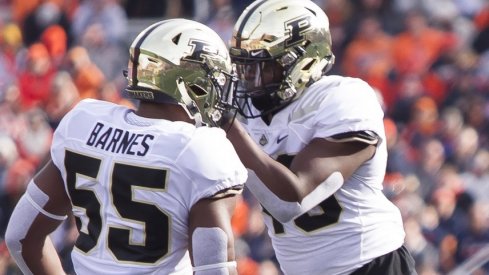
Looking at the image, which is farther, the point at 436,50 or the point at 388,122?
the point at 436,50

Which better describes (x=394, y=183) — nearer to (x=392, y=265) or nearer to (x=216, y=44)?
(x=392, y=265)

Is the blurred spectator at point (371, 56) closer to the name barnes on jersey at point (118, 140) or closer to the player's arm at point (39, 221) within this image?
the player's arm at point (39, 221)

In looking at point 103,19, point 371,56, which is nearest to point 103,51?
point 103,19

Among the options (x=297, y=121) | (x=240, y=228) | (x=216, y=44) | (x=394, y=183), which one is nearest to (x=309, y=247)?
(x=297, y=121)

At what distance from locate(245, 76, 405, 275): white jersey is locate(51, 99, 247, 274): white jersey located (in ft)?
2.55

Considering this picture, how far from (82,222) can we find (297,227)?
960 mm

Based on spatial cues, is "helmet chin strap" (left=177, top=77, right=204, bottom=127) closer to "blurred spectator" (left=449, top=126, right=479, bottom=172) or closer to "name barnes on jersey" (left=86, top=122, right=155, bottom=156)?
"name barnes on jersey" (left=86, top=122, right=155, bottom=156)

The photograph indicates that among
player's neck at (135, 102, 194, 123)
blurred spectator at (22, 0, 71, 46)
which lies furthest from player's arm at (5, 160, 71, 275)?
blurred spectator at (22, 0, 71, 46)

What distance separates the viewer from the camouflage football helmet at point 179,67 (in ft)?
13.2

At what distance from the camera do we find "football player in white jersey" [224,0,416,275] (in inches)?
179

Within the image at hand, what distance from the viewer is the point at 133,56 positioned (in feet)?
13.4

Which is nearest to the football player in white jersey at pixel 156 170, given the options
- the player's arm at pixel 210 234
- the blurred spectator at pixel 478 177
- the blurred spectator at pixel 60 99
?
the player's arm at pixel 210 234

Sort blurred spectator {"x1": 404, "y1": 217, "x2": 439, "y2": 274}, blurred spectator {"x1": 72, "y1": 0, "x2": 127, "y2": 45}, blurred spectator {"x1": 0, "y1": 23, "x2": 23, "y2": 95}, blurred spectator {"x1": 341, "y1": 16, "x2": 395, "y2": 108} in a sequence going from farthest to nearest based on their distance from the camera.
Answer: blurred spectator {"x1": 72, "y1": 0, "x2": 127, "y2": 45} → blurred spectator {"x1": 341, "y1": 16, "x2": 395, "y2": 108} → blurred spectator {"x1": 0, "y1": 23, "x2": 23, "y2": 95} → blurred spectator {"x1": 404, "y1": 217, "x2": 439, "y2": 274}

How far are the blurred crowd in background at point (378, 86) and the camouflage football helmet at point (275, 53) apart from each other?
3.10m
